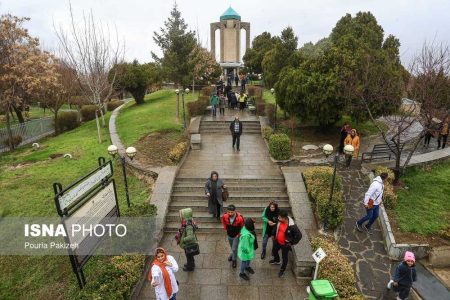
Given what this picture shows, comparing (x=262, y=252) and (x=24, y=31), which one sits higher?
(x=24, y=31)

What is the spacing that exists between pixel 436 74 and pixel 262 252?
10096 millimetres

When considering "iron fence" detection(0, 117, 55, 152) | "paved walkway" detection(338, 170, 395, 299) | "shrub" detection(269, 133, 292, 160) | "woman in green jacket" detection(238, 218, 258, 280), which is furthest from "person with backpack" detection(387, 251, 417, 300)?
"iron fence" detection(0, 117, 55, 152)

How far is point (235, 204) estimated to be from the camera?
10.3 metres

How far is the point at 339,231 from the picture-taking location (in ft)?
29.1

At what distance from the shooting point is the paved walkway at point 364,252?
7.14 metres

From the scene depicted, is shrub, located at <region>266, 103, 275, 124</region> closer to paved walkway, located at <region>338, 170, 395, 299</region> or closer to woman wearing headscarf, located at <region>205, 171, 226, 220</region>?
paved walkway, located at <region>338, 170, 395, 299</region>

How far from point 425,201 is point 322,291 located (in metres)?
6.59

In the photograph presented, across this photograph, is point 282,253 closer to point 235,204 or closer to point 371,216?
point 371,216

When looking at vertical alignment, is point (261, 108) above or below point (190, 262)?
above

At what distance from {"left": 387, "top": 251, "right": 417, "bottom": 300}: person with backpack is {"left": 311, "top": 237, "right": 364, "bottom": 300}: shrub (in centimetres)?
85

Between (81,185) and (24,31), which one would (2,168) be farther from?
(81,185)

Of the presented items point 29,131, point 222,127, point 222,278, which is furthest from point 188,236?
point 29,131

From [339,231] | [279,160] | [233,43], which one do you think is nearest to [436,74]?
[279,160]

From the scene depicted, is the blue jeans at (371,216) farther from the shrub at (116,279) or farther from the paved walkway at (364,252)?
Result: the shrub at (116,279)
